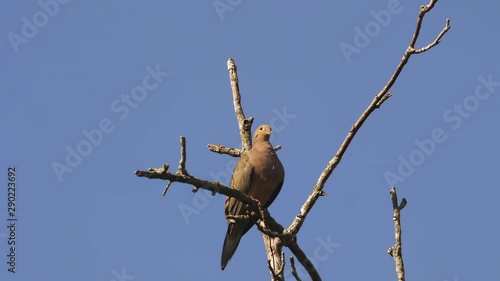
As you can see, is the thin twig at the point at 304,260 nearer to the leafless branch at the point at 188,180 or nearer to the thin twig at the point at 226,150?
the leafless branch at the point at 188,180

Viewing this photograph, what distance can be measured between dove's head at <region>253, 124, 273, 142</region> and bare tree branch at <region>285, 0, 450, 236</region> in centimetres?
249

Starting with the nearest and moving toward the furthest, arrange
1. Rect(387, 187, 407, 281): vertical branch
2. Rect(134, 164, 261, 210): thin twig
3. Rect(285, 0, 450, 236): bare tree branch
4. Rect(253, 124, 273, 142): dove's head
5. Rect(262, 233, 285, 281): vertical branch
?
Rect(134, 164, 261, 210): thin twig → Rect(387, 187, 407, 281): vertical branch → Rect(285, 0, 450, 236): bare tree branch → Rect(262, 233, 285, 281): vertical branch → Rect(253, 124, 273, 142): dove's head

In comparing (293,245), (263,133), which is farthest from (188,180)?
(263,133)

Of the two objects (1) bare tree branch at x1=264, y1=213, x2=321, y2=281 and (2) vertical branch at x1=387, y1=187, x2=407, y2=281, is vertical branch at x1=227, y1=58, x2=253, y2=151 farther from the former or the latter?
(2) vertical branch at x1=387, y1=187, x2=407, y2=281

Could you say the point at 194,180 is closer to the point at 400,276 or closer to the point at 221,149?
the point at 400,276

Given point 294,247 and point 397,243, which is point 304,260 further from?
point 397,243

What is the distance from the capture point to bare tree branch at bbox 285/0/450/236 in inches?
227

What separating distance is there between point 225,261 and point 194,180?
327cm

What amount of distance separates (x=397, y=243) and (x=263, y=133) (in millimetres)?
3948

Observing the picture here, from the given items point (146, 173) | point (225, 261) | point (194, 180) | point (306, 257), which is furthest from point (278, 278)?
point (225, 261)

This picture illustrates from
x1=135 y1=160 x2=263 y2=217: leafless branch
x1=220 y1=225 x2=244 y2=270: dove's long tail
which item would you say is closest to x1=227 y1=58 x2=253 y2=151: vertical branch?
x1=220 y1=225 x2=244 y2=270: dove's long tail

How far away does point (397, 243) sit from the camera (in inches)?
210

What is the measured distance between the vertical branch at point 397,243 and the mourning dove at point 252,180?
9.41ft

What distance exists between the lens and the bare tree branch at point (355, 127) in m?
5.76
